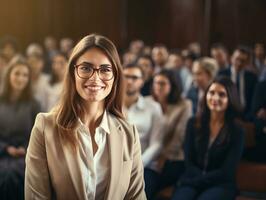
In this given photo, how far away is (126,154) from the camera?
1491mm

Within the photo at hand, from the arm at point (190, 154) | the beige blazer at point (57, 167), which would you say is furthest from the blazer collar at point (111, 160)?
the arm at point (190, 154)

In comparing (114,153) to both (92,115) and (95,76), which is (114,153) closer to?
(92,115)

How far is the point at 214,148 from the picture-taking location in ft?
7.96

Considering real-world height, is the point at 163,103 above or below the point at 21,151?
above

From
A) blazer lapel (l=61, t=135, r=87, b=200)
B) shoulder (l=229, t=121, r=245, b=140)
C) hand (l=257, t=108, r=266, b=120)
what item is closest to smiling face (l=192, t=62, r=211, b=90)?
hand (l=257, t=108, r=266, b=120)

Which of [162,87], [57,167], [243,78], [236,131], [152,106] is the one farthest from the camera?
[243,78]

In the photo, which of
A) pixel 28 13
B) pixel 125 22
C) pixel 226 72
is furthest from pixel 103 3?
pixel 226 72

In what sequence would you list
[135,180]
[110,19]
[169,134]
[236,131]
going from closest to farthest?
[135,180] → [236,131] → [169,134] → [110,19]

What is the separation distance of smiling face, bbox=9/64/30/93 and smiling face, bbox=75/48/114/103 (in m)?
1.57

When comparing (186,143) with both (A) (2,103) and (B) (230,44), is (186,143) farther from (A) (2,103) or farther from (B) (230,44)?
(B) (230,44)

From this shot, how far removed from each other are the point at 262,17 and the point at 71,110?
6.91 m

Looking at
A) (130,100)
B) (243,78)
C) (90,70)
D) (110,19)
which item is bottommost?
(130,100)

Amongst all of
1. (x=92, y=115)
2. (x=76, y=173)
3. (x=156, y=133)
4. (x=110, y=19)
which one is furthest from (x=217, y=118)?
(x=110, y=19)

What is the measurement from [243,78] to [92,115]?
292 centimetres
